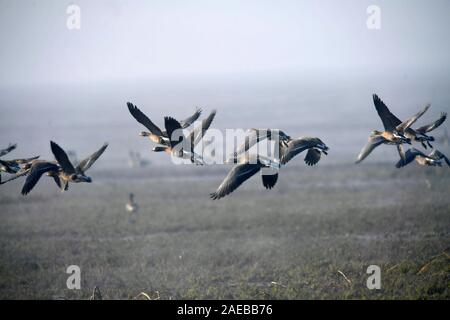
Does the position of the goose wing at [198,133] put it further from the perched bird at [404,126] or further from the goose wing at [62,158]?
the perched bird at [404,126]

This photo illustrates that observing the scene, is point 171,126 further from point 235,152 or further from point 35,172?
point 35,172

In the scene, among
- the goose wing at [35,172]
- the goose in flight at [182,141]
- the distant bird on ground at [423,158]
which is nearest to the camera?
the goose in flight at [182,141]

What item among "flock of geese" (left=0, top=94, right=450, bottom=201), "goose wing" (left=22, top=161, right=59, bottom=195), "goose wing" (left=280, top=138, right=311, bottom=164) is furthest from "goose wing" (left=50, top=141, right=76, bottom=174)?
"goose wing" (left=280, top=138, right=311, bottom=164)

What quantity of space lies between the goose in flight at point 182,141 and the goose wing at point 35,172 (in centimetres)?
246

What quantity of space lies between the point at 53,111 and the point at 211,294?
293ft

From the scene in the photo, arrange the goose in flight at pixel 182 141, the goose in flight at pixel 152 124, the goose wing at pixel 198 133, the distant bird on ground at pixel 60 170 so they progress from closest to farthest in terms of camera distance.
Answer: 1. the goose in flight at pixel 182 141
2. the goose in flight at pixel 152 124
3. the distant bird on ground at pixel 60 170
4. the goose wing at pixel 198 133

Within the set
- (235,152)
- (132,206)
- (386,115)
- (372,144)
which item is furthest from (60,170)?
(132,206)

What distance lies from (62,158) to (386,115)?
714 centimetres

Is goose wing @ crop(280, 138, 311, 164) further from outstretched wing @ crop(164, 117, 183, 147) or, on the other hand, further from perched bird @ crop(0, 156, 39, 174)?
perched bird @ crop(0, 156, 39, 174)

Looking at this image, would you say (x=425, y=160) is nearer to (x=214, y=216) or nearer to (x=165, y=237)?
(x=165, y=237)

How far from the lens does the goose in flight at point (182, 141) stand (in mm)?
10820

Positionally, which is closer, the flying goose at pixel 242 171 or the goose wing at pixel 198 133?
the flying goose at pixel 242 171

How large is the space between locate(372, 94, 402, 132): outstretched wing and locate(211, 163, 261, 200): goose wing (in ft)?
10.5

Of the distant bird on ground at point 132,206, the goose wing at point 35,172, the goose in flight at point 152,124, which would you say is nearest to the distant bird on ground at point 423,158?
the goose in flight at point 152,124
